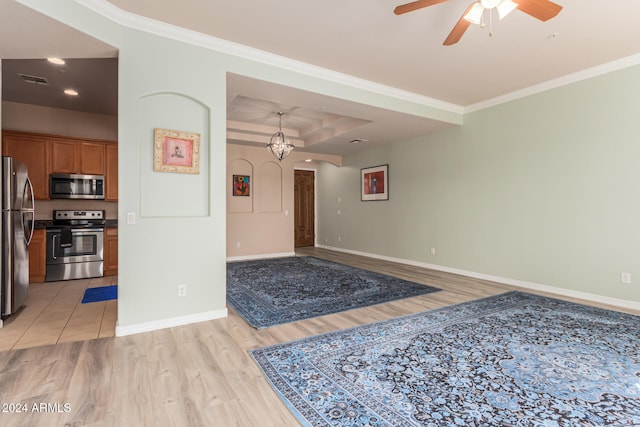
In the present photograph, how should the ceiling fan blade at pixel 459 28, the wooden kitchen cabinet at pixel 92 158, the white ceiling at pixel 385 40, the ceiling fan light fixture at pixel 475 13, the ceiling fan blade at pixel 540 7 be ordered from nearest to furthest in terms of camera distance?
the ceiling fan blade at pixel 540 7 < the ceiling fan light fixture at pixel 475 13 < the ceiling fan blade at pixel 459 28 < the white ceiling at pixel 385 40 < the wooden kitchen cabinet at pixel 92 158

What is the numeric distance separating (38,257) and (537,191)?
7605 mm

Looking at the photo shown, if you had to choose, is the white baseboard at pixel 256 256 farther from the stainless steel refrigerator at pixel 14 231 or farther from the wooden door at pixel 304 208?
the stainless steel refrigerator at pixel 14 231

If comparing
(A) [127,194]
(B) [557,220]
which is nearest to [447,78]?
(B) [557,220]

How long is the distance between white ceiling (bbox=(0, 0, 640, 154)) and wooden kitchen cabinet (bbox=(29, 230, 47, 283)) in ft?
7.67

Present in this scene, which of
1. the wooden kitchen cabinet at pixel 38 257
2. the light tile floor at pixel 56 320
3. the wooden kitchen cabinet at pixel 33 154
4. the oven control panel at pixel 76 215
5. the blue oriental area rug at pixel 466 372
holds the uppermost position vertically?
the wooden kitchen cabinet at pixel 33 154

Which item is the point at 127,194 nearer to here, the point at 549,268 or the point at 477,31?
the point at 477,31

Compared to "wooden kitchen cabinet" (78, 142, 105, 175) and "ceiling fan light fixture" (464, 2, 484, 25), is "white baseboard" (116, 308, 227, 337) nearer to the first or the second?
"ceiling fan light fixture" (464, 2, 484, 25)

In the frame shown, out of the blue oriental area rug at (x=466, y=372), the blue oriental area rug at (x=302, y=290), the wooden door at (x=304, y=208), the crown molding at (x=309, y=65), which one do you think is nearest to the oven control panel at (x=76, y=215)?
the blue oriental area rug at (x=302, y=290)

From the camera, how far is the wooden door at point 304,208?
980 centimetres

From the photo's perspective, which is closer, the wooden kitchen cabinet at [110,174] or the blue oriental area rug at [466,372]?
the blue oriental area rug at [466,372]

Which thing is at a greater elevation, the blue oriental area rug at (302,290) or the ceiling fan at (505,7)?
the ceiling fan at (505,7)

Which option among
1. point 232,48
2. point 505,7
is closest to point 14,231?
point 232,48

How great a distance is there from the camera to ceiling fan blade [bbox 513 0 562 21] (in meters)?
2.15

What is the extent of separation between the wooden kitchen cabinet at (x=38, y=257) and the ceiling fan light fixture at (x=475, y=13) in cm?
626
